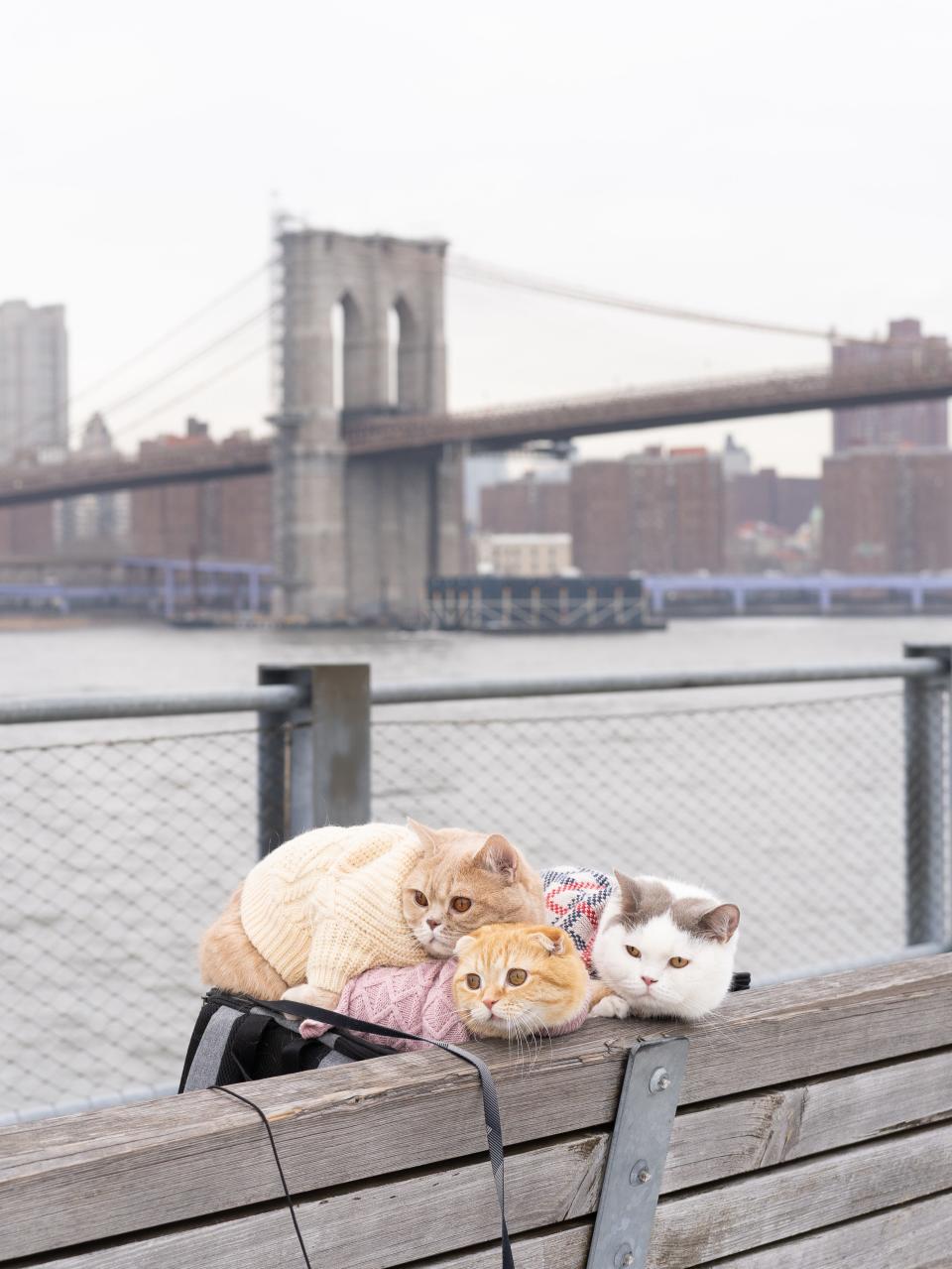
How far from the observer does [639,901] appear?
1271 millimetres

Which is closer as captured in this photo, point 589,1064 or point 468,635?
point 589,1064

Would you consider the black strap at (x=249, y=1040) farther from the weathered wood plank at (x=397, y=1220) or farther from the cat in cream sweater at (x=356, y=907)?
the weathered wood plank at (x=397, y=1220)

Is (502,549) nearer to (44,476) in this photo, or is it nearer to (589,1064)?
(44,476)

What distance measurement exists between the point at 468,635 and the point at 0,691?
95.6ft

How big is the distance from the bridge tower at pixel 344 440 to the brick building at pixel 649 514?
3823cm

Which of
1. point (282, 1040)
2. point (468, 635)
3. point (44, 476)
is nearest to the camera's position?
point (282, 1040)

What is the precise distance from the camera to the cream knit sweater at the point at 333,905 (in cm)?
132

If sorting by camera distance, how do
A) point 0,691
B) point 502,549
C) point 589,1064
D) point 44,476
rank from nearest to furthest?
point 589,1064 < point 0,691 < point 44,476 < point 502,549

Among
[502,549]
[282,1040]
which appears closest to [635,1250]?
[282,1040]

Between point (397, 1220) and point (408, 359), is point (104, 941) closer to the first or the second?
point (397, 1220)

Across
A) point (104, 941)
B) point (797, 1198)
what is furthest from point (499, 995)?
point (104, 941)

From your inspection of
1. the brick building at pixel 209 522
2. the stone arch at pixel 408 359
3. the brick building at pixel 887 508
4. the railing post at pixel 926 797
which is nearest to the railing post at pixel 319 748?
the railing post at pixel 926 797

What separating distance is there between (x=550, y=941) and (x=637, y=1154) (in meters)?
0.18

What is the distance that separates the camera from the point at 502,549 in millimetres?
91312
